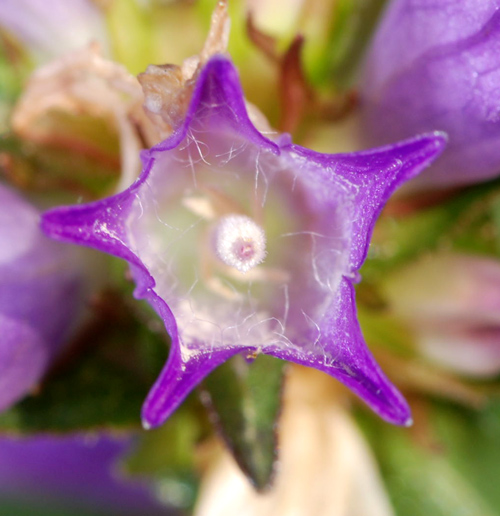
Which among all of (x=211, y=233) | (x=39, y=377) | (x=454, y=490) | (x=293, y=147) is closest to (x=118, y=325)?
(x=39, y=377)

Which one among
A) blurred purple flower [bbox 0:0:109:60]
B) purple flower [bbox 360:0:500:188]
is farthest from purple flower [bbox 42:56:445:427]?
blurred purple flower [bbox 0:0:109:60]

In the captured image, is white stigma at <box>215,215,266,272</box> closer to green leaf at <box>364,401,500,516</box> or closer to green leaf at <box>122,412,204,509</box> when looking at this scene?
green leaf at <box>122,412,204,509</box>

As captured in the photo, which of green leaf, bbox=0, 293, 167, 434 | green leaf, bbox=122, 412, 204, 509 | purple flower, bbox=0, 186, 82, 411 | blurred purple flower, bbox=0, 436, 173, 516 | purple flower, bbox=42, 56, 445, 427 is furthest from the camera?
blurred purple flower, bbox=0, 436, 173, 516

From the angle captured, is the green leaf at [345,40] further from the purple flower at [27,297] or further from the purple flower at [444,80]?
the purple flower at [27,297]

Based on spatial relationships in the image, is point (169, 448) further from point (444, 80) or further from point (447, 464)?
point (444, 80)

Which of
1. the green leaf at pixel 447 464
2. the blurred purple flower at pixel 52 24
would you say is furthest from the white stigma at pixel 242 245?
the green leaf at pixel 447 464

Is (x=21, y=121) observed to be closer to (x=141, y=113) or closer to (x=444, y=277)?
(x=141, y=113)
